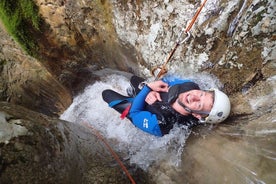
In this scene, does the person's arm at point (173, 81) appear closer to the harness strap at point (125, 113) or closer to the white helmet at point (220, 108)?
the white helmet at point (220, 108)

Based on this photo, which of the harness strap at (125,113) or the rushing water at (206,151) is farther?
the harness strap at (125,113)

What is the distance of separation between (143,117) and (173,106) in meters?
0.44

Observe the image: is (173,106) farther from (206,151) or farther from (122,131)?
(122,131)

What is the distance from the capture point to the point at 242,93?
3.23 meters

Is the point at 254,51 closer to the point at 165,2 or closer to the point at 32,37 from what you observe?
the point at 165,2

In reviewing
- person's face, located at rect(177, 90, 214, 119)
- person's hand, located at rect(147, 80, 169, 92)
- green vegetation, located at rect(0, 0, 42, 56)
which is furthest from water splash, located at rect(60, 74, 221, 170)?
green vegetation, located at rect(0, 0, 42, 56)

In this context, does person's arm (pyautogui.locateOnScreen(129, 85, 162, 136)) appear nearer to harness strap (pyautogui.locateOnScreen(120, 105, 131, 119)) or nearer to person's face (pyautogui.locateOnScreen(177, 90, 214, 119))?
harness strap (pyautogui.locateOnScreen(120, 105, 131, 119))

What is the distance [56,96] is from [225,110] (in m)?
3.49

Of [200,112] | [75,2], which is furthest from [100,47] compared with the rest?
[200,112]

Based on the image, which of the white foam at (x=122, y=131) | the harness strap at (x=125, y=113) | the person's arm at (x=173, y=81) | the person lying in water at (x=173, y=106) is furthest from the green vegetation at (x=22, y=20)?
the person's arm at (x=173, y=81)

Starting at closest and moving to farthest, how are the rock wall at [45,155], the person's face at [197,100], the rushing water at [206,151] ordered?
the rock wall at [45,155] → the rushing water at [206,151] → the person's face at [197,100]

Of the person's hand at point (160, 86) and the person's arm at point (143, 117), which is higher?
the person's hand at point (160, 86)

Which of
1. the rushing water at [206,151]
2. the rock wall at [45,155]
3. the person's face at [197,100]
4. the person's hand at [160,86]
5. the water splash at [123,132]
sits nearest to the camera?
the rock wall at [45,155]

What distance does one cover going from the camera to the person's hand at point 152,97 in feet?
12.5
